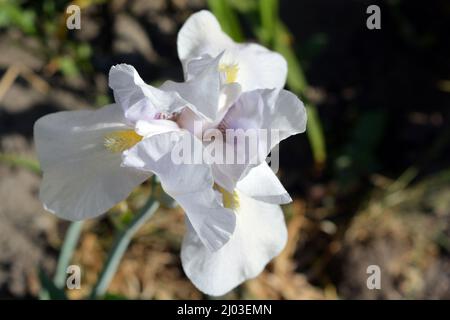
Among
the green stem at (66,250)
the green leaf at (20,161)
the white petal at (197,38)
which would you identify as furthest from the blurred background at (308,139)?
the white petal at (197,38)

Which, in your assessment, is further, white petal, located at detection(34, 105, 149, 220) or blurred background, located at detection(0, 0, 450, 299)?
blurred background, located at detection(0, 0, 450, 299)

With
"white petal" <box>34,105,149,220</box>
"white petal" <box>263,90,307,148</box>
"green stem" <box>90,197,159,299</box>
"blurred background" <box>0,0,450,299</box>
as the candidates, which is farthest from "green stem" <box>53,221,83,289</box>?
"white petal" <box>263,90,307,148</box>

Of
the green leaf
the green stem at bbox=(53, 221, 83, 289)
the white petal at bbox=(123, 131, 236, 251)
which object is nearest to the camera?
the white petal at bbox=(123, 131, 236, 251)

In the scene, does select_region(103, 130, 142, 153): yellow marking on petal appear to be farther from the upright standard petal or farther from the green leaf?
the green leaf

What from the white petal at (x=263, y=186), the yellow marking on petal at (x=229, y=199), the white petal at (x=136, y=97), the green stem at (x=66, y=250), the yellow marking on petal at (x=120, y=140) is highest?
the white petal at (x=136, y=97)

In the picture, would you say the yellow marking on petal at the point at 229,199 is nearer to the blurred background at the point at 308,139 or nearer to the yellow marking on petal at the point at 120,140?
the yellow marking on petal at the point at 120,140

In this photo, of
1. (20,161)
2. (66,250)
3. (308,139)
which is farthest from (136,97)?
(308,139)
